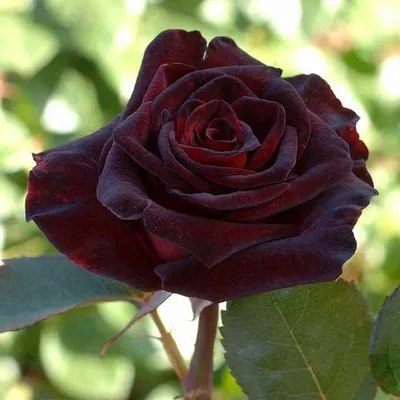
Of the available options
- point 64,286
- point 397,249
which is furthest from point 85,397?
point 64,286

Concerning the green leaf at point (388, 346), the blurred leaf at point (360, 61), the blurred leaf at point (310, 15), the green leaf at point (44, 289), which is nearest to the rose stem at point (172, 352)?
the green leaf at point (44, 289)

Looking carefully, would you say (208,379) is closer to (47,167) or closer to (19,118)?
(47,167)

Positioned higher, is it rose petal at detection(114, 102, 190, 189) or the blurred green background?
rose petal at detection(114, 102, 190, 189)

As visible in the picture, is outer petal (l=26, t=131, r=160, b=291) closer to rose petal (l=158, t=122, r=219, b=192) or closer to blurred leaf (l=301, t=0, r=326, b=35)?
rose petal (l=158, t=122, r=219, b=192)

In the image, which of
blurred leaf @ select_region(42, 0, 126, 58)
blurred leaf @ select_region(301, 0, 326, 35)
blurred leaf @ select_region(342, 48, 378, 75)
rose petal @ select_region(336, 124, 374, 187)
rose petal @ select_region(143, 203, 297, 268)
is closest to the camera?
rose petal @ select_region(143, 203, 297, 268)

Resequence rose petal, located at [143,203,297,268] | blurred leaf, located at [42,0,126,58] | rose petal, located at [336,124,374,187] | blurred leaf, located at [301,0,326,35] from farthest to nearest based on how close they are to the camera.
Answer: blurred leaf, located at [301,0,326,35] → blurred leaf, located at [42,0,126,58] → rose petal, located at [336,124,374,187] → rose petal, located at [143,203,297,268]

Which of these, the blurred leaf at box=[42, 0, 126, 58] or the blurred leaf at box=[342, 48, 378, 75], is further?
the blurred leaf at box=[342, 48, 378, 75]

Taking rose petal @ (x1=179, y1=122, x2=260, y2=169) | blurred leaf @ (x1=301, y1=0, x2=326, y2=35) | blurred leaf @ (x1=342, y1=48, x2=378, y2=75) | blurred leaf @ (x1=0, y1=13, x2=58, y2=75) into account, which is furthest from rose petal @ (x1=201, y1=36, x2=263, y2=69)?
blurred leaf @ (x1=342, y1=48, x2=378, y2=75)

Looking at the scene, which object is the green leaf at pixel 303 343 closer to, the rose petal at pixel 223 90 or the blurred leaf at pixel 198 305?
the blurred leaf at pixel 198 305
